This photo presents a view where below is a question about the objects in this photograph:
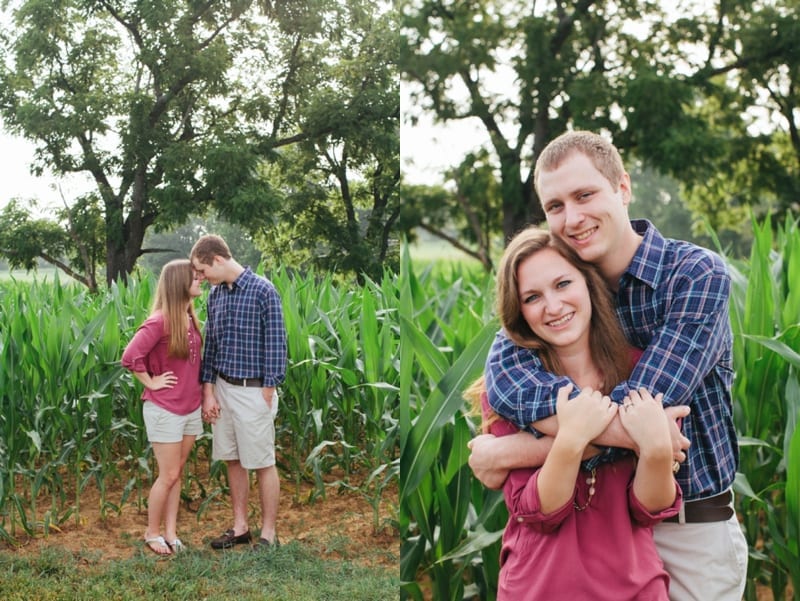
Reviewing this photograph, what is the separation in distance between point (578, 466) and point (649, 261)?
11.1 inches

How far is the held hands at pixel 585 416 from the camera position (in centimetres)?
91

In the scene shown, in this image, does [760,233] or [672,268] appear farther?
[760,233]

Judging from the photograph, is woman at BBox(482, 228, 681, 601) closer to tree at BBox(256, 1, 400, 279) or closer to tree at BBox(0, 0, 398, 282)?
tree at BBox(256, 1, 400, 279)

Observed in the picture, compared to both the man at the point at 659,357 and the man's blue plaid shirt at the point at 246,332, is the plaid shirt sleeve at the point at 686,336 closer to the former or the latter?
the man at the point at 659,357

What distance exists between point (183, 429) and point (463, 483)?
79 cm

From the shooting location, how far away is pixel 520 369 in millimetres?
992

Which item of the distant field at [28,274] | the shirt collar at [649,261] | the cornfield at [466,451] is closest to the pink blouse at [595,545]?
the shirt collar at [649,261]

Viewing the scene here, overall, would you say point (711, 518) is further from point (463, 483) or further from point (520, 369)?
point (463, 483)

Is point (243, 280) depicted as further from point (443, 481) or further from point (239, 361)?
point (443, 481)

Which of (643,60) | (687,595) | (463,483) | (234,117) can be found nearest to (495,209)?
(643,60)

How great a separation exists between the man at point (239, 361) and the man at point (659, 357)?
0.98 metres

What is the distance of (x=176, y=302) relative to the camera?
1.88 meters

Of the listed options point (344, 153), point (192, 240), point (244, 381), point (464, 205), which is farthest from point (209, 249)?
point (464, 205)

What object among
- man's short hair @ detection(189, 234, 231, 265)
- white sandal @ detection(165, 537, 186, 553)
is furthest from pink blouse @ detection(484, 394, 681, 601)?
white sandal @ detection(165, 537, 186, 553)
